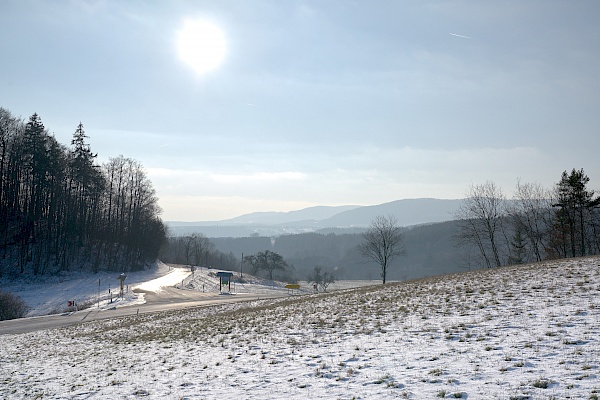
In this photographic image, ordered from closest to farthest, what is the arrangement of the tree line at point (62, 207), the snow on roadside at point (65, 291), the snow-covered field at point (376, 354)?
the snow-covered field at point (376, 354) → the snow on roadside at point (65, 291) → the tree line at point (62, 207)

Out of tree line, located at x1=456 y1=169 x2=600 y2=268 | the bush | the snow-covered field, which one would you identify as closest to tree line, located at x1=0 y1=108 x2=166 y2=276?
the bush

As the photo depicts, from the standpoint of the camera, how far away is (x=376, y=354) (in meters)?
10.8

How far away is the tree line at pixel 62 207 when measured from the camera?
57062 mm

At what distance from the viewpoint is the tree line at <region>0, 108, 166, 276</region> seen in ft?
187

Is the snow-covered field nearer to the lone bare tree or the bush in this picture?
the bush

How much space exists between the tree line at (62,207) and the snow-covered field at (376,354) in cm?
4472

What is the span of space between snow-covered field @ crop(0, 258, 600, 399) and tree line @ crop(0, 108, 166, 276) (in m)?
44.7


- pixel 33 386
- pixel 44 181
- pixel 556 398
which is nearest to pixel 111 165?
pixel 44 181

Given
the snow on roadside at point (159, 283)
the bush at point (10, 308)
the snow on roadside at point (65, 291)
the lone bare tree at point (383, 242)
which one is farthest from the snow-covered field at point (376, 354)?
the snow on roadside at point (159, 283)

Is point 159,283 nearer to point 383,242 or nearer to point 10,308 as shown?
point 10,308

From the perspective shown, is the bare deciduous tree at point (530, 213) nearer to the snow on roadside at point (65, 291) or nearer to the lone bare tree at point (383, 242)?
the lone bare tree at point (383, 242)

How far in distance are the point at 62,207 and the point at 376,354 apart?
221 feet

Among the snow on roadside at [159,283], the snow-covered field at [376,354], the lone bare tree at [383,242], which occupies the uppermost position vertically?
the lone bare tree at [383,242]

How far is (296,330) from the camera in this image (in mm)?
15883
